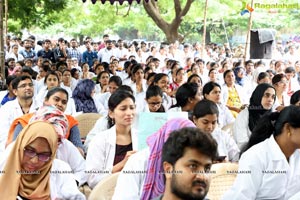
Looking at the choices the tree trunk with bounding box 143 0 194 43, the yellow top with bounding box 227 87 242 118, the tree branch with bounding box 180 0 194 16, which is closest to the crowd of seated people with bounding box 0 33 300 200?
the yellow top with bounding box 227 87 242 118

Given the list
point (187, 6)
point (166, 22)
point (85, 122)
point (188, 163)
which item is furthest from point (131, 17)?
point (188, 163)

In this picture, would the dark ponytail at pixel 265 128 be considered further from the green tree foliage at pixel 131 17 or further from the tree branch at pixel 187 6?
the tree branch at pixel 187 6

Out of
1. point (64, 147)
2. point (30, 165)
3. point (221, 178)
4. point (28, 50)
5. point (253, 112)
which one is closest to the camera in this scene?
point (30, 165)

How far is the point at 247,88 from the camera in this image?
10.1 metres

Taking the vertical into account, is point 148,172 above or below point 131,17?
below

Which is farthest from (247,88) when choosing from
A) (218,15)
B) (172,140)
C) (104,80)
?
(218,15)

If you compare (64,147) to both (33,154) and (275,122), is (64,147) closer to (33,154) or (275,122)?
(33,154)

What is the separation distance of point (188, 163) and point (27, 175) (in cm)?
121

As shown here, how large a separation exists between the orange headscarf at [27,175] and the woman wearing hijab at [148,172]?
0.45 m

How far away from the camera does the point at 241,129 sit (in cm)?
→ 591

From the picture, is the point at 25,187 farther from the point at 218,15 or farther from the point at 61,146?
the point at 218,15

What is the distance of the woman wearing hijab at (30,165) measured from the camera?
3.26 meters

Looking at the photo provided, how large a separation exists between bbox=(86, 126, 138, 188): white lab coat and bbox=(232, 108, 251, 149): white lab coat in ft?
5.27

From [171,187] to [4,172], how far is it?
4.00ft
